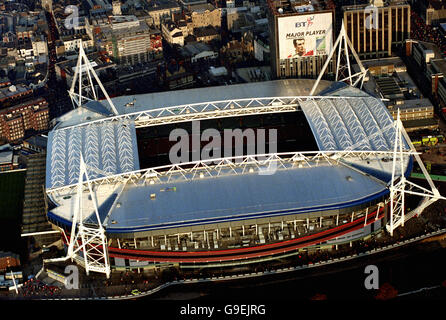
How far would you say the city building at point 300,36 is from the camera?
128m

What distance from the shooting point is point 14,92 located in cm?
14225

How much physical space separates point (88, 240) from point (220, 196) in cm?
1595

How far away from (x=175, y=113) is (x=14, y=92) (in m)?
39.6

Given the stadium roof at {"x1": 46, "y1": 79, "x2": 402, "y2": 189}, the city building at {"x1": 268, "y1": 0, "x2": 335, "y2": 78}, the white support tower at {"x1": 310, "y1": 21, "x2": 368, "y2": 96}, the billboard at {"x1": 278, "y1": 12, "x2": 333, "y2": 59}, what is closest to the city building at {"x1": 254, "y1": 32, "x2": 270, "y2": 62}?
the city building at {"x1": 268, "y1": 0, "x2": 335, "y2": 78}

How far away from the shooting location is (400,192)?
328 feet

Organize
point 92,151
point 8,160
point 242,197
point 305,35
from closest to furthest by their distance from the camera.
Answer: point 242,197
point 92,151
point 8,160
point 305,35

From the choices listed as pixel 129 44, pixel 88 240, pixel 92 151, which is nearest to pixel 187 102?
pixel 92 151

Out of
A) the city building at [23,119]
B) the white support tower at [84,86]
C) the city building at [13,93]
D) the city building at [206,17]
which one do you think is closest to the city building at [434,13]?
the city building at [206,17]

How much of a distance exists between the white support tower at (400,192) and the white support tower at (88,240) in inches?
1326

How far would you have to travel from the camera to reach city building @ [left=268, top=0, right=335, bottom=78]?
128 metres

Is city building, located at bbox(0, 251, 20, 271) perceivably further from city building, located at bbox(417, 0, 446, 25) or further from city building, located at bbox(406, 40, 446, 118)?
city building, located at bbox(417, 0, 446, 25)

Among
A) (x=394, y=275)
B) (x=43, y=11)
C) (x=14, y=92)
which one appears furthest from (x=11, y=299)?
(x=43, y=11)

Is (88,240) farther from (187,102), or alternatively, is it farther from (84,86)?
(84,86)

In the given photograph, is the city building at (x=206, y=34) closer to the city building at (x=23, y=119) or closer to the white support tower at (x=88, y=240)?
the city building at (x=23, y=119)
